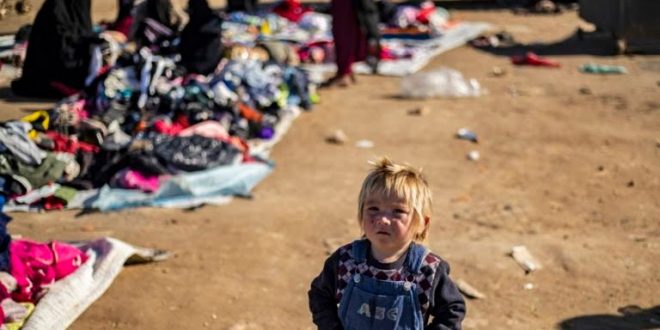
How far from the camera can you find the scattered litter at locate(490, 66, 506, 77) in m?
11.9

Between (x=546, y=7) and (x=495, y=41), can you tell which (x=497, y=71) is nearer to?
(x=495, y=41)

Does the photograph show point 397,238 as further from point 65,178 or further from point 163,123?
point 163,123

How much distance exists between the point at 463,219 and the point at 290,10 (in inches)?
350

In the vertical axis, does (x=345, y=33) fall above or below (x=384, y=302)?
below

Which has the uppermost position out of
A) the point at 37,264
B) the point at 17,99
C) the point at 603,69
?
the point at 37,264

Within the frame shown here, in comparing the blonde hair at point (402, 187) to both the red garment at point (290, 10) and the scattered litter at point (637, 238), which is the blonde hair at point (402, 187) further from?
the red garment at point (290, 10)

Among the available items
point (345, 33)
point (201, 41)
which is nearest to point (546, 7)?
point (345, 33)

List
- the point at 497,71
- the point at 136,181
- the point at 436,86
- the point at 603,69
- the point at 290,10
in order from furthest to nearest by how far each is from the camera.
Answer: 1. the point at 290,10
2. the point at 497,71
3. the point at 603,69
4. the point at 436,86
5. the point at 136,181

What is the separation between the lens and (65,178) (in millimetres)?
7793

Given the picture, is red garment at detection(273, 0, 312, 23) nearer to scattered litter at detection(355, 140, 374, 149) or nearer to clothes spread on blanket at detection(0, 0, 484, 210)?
clothes spread on blanket at detection(0, 0, 484, 210)

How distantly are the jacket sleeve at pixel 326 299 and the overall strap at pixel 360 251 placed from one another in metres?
0.07

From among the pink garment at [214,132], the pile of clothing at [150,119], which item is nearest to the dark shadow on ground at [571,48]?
the pile of clothing at [150,119]

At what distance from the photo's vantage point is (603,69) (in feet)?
38.8

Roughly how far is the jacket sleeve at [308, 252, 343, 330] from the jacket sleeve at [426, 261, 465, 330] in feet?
0.97
